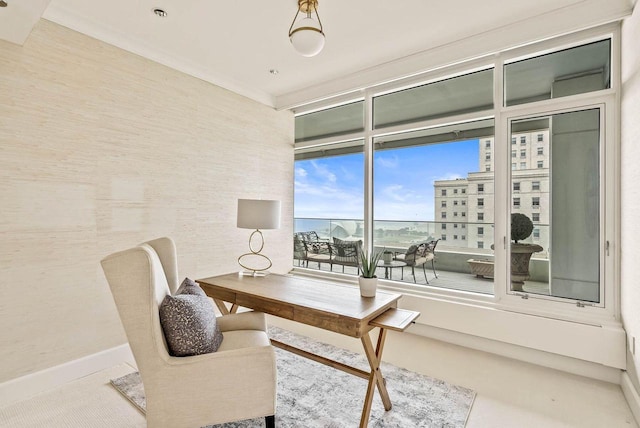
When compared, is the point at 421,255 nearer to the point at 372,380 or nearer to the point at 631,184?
the point at 631,184

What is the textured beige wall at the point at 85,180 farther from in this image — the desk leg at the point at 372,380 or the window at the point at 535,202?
the window at the point at 535,202

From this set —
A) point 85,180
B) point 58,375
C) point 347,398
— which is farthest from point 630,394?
point 85,180

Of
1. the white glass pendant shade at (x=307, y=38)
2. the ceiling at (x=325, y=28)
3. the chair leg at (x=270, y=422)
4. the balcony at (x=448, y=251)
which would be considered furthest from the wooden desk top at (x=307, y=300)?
the ceiling at (x=325, y=28)

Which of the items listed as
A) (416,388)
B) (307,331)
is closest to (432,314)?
Answer: (416,388)

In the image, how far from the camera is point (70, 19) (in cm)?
253

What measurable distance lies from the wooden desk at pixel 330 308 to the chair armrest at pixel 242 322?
0.08 metres

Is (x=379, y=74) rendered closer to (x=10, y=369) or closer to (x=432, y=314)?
(x=432, y=314)

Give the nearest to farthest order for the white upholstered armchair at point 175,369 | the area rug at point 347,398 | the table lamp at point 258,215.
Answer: the white upholstered armchair at point 175,369, the area rug at point 347,398, the table lamp at point 258,215

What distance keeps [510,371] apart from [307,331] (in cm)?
197

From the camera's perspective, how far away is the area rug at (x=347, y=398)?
78.5 inches

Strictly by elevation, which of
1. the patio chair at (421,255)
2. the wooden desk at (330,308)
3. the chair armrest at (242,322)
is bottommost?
the chair armrest at (242,322)

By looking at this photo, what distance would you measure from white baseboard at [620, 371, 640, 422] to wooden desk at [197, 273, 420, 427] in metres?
1.50

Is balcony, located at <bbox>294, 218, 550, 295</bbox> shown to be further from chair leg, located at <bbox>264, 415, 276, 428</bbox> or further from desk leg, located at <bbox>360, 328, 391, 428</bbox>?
chair leg, located at <bbox>264, 415, 276, 428</bbox>

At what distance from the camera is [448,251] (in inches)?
141
